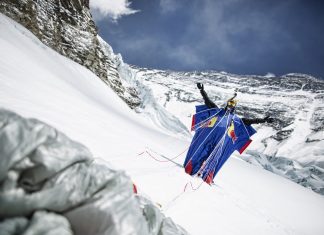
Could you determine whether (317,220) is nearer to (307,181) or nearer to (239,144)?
(239,144)

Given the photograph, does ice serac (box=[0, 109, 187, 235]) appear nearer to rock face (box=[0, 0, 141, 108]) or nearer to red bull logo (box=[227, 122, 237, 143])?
red bull logo (box=[227, 122, 237, 143])

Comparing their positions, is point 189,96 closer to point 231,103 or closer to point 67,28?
point 67,28

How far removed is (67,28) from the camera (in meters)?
26.2

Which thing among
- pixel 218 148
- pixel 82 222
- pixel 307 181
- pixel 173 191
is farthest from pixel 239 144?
pixel 307 181

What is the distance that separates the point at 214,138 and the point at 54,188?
5.36 metres

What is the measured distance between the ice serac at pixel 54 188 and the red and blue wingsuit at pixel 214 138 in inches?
191

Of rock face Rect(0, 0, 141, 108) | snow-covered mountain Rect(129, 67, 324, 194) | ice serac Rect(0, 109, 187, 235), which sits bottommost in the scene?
ice serac Rect(0, 109, 187, 235)

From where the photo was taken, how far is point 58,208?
1459mm

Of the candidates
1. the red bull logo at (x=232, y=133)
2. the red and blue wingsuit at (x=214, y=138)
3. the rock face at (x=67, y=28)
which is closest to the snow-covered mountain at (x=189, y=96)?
the rock face at (x=67, y=28)

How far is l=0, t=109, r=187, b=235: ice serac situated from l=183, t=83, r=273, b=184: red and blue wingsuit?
4848 millimetres

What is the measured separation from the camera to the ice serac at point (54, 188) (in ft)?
4.23

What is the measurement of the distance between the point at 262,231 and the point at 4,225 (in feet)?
13.7

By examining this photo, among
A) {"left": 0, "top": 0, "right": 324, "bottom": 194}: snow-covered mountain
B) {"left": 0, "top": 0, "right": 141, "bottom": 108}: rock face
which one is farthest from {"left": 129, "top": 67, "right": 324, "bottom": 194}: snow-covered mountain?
{"left": 0, "top": 0, "right": 141, "bottom": 108}: rock face

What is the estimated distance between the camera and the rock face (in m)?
21.0
